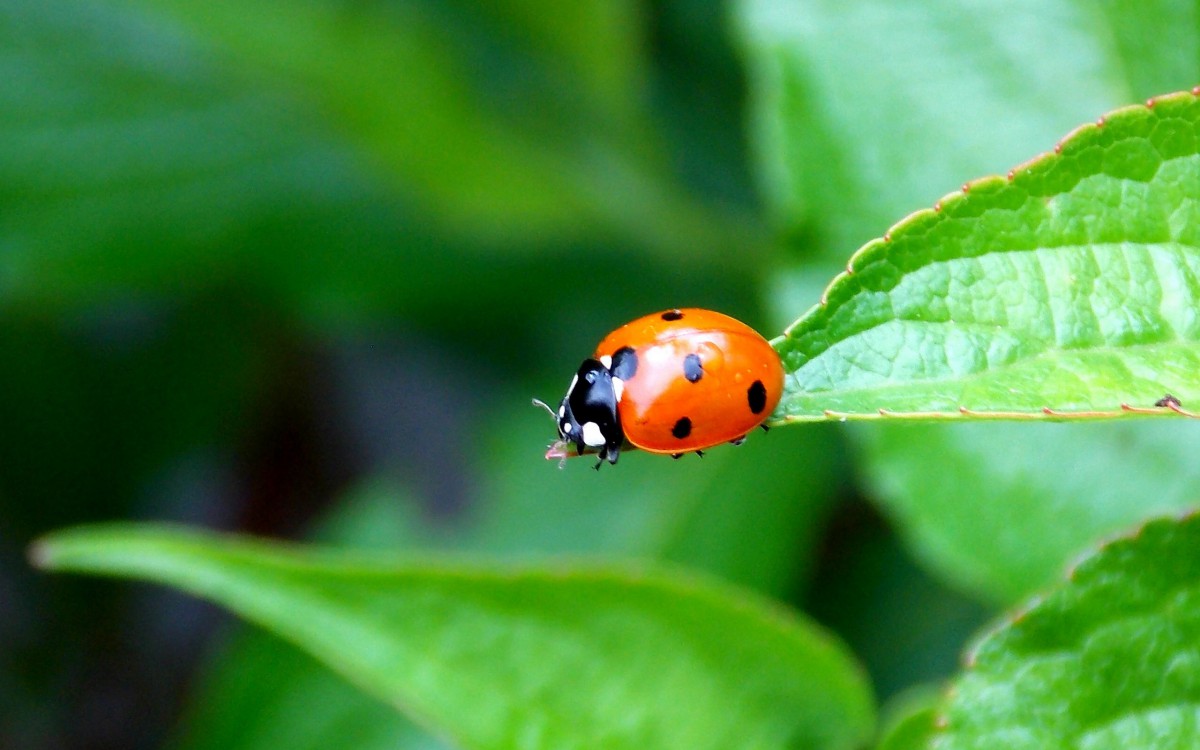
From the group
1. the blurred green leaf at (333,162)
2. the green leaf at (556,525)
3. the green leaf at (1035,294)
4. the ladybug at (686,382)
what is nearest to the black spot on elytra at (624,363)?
the ladybug at (686,382)

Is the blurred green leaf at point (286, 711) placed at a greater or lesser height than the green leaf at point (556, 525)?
lesser

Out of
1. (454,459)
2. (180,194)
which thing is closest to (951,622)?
(454,459)

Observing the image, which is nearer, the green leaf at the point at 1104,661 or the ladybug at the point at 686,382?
the green leaf at the point at 1104,661

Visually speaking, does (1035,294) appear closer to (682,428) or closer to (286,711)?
(682,428)

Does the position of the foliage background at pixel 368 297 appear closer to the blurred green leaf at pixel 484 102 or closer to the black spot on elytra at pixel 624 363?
the blurred green leaf at pixel 484 102

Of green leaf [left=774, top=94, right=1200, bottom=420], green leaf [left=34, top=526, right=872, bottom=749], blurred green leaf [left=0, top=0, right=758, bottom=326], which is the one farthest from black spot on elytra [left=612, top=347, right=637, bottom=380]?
blurred green leaf [left=0, top=0, right=758, bottom=326]

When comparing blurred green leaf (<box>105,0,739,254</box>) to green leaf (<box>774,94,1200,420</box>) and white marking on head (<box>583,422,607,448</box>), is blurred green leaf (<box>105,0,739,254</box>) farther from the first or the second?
green leaf (<box>774,94,1200,420</box>)

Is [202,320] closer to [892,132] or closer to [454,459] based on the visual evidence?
[454,459]
